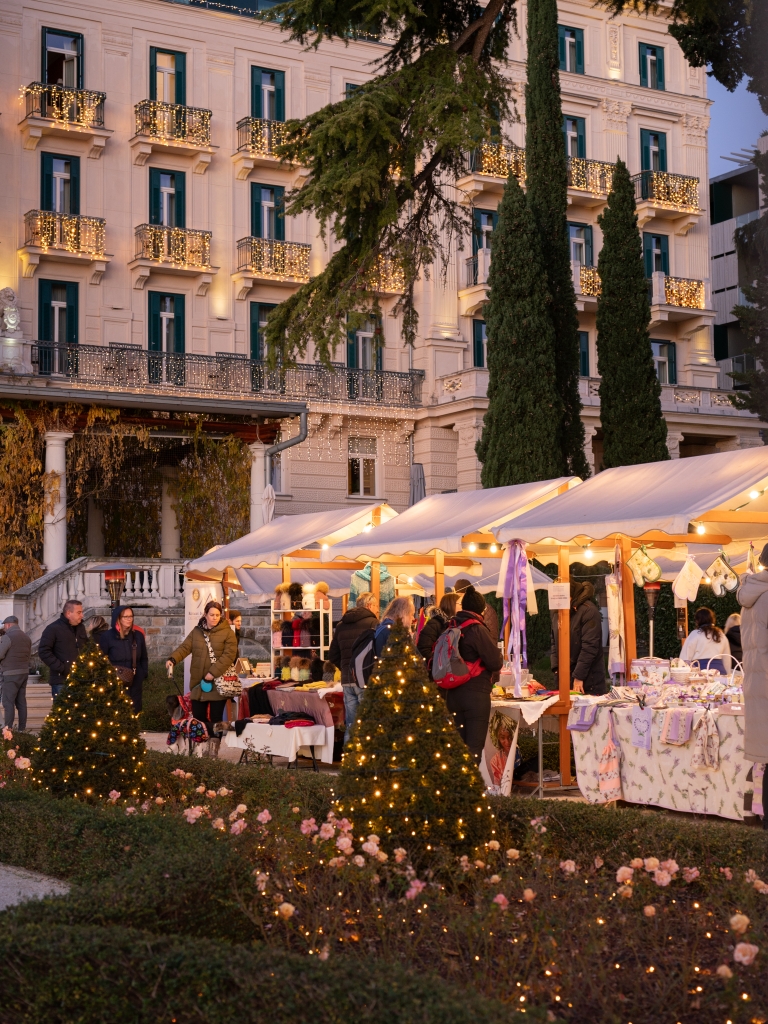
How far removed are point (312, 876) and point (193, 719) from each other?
25.8 ft

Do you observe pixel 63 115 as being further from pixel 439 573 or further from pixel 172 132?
pixel 439 573

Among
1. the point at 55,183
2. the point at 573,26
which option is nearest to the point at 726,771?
the point at 55,183

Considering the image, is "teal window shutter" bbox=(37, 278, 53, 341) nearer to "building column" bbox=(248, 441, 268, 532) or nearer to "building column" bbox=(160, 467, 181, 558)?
"building column" bbox=(160, 467, 181, 558)

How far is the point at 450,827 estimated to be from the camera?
6.58 m

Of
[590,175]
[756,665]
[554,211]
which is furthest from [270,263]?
[756,665]

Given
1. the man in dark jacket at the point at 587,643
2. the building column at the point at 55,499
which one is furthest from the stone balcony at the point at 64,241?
the man in dark jacket at the point at 587,643

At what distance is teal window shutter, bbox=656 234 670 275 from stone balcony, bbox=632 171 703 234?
16.6 inches

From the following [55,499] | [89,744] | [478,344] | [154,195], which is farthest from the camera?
[478,344]

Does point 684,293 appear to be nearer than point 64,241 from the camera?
No

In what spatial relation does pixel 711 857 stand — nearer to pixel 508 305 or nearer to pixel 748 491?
pixel 748 491

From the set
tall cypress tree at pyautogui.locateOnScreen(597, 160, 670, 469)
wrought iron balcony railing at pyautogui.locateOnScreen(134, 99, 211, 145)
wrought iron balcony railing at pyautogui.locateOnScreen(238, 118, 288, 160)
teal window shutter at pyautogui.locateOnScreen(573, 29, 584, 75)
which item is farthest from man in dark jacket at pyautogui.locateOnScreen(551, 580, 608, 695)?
teal window shutter at pyautogui.locateOnScreen(573, 29, 584, 75)

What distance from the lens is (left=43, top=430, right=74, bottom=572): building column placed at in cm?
2638

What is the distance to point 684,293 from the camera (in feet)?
118

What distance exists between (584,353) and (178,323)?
11123mm
